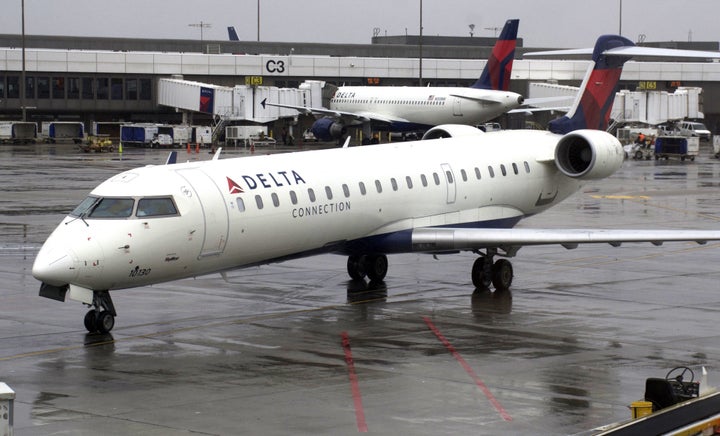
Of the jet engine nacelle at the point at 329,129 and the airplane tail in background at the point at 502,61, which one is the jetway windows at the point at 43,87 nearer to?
the jet engine nacelle at the point at 329,129

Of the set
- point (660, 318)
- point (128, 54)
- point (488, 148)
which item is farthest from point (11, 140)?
point (660, 318)

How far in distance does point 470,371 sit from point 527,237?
667cm

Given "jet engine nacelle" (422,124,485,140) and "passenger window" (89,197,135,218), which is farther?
"jet engine nacelle" (422,124,485,140)

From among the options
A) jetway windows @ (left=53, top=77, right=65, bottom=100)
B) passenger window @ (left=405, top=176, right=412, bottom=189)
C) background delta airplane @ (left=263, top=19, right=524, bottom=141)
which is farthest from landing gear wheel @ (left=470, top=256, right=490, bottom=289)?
jetway windows @ (left=53, top=77, right=65, bottom=100)

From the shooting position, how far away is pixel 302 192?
22.1 meters

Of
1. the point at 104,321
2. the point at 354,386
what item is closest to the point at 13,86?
the point at 104,321

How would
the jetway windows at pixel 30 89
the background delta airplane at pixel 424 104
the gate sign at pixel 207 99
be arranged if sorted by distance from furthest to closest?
the jetway windows at pixel 30 89 → the gate sign at pixel 207 99 → the background delta airplane at pixel 424 104

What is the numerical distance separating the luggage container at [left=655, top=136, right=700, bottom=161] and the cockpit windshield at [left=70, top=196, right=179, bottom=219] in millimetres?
56560

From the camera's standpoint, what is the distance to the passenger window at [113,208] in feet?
63.8

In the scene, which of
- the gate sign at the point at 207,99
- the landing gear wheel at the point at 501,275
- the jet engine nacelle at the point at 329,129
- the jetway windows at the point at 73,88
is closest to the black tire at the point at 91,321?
the landing gear wheel at the point at 501,275

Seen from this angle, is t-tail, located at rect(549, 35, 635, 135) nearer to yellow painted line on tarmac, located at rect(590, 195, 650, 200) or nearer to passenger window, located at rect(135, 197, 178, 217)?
passenger window, located at rect(135, 197, 178, 217)

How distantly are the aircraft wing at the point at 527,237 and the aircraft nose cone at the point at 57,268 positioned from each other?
7786mm

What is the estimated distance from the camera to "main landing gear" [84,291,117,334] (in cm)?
1956

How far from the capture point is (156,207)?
1962cm
